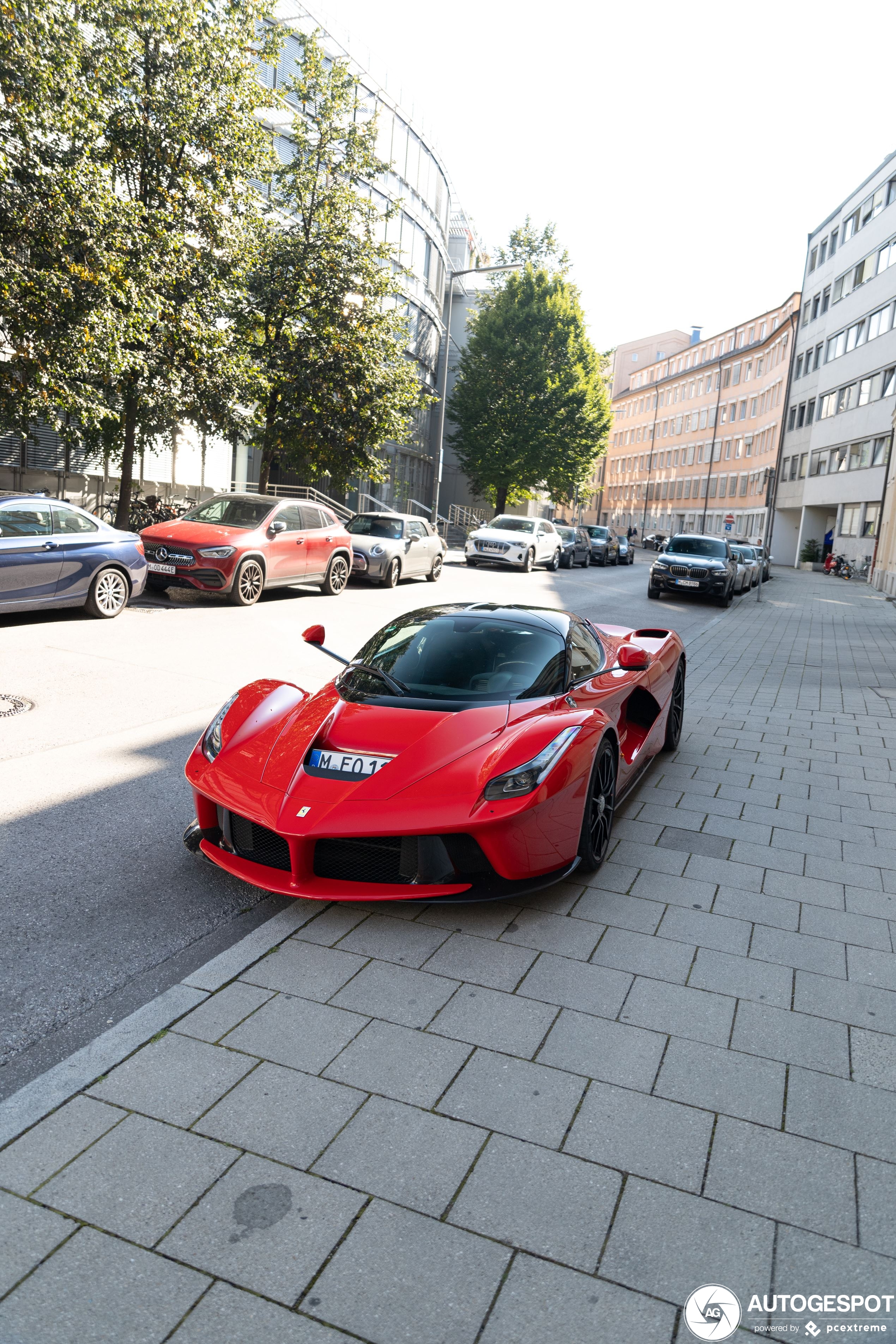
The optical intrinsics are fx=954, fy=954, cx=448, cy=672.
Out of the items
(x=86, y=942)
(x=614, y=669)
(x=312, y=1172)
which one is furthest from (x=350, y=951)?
(x=614, y=669)

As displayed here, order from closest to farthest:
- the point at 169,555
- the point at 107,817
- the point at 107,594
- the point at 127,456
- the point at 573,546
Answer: the point at 107,817
the point at 107,594
the point at 169,555
the point at 127,456
the point at 573,546

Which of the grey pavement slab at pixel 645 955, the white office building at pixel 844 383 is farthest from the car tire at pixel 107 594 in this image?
the white office building at pixel 844 383

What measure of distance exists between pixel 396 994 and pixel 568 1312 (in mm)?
1416

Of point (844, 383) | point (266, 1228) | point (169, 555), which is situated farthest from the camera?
point (844, 383)

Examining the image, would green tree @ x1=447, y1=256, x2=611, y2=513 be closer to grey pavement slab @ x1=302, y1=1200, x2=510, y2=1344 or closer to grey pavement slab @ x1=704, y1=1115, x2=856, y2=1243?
grey pavement slab @ x1=704, y1=1115, x2=856, y2=1243

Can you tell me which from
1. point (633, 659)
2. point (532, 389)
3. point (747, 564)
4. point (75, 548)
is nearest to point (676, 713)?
point (633, 659)

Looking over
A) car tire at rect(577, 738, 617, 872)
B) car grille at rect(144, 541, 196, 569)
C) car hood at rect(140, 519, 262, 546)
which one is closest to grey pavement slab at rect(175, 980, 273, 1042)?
car tire at rect(577, 738, 617, 872)

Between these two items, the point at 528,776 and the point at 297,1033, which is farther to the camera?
the point at 528,776

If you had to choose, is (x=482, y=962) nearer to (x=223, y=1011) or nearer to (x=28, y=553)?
(x=223, y=1011)

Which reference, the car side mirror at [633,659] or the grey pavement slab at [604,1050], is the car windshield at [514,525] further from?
the grey pavement slab at [604,1050]

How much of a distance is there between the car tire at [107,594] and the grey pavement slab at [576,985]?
9.62 meters

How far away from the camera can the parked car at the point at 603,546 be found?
38750mm

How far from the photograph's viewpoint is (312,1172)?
2.45 m

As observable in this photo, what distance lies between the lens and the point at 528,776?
3.98 meters
